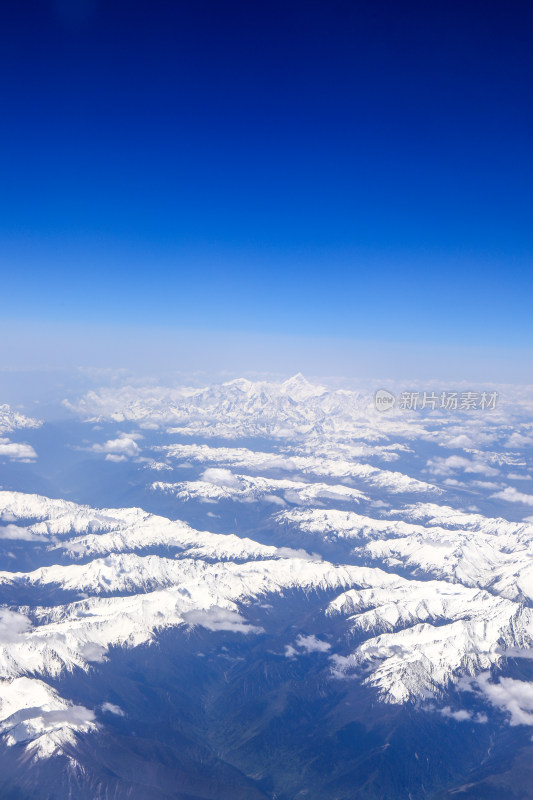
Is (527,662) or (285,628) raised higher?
(527,662)

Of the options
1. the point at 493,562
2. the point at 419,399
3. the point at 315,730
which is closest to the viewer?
the point at 419,399

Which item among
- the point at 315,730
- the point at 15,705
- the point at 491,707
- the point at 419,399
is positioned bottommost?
the point at 315,730

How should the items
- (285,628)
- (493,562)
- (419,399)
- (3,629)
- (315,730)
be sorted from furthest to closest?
(493,562), (285,628), (3,629), (315,730), (419,399)

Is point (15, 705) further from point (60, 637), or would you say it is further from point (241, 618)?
point (241, 618)

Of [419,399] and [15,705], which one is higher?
[419,399]

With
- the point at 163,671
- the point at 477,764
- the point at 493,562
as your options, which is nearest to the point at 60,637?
the point at 163,671

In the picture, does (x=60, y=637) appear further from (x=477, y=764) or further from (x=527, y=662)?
(x=527, y=662)

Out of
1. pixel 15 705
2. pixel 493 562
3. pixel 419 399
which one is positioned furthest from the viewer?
pixel 493 562

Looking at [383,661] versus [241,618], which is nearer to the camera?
[383,661]

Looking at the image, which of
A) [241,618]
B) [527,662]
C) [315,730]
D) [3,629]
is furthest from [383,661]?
[3,629]
